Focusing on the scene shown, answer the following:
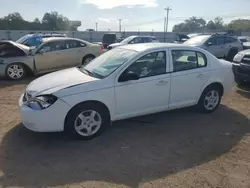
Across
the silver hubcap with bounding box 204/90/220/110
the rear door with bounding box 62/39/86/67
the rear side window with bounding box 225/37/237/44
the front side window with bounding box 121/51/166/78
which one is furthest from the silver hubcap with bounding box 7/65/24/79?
the rear side window with bounding box 225/37/237/44

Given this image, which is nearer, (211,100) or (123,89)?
(123,89)

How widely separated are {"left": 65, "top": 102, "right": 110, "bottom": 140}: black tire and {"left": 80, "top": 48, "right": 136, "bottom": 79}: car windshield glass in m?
0.55

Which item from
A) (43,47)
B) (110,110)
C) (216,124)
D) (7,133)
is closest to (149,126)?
(110,110)

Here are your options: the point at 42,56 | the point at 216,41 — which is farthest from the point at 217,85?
the point at 216,41

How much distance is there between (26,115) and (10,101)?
300 cm

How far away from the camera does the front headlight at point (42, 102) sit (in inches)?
161

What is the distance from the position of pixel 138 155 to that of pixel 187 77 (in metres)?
2.04

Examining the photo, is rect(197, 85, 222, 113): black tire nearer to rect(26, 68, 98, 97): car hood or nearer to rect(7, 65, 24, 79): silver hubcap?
rect(26, 68, 98, 97): car hood

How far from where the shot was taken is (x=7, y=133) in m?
4.71

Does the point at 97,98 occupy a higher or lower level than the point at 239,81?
higher

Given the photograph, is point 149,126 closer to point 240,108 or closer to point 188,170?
point 188,170

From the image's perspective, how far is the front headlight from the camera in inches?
161

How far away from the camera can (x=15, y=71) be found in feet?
31.7

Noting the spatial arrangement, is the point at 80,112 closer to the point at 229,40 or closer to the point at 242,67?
the point at 242,67
